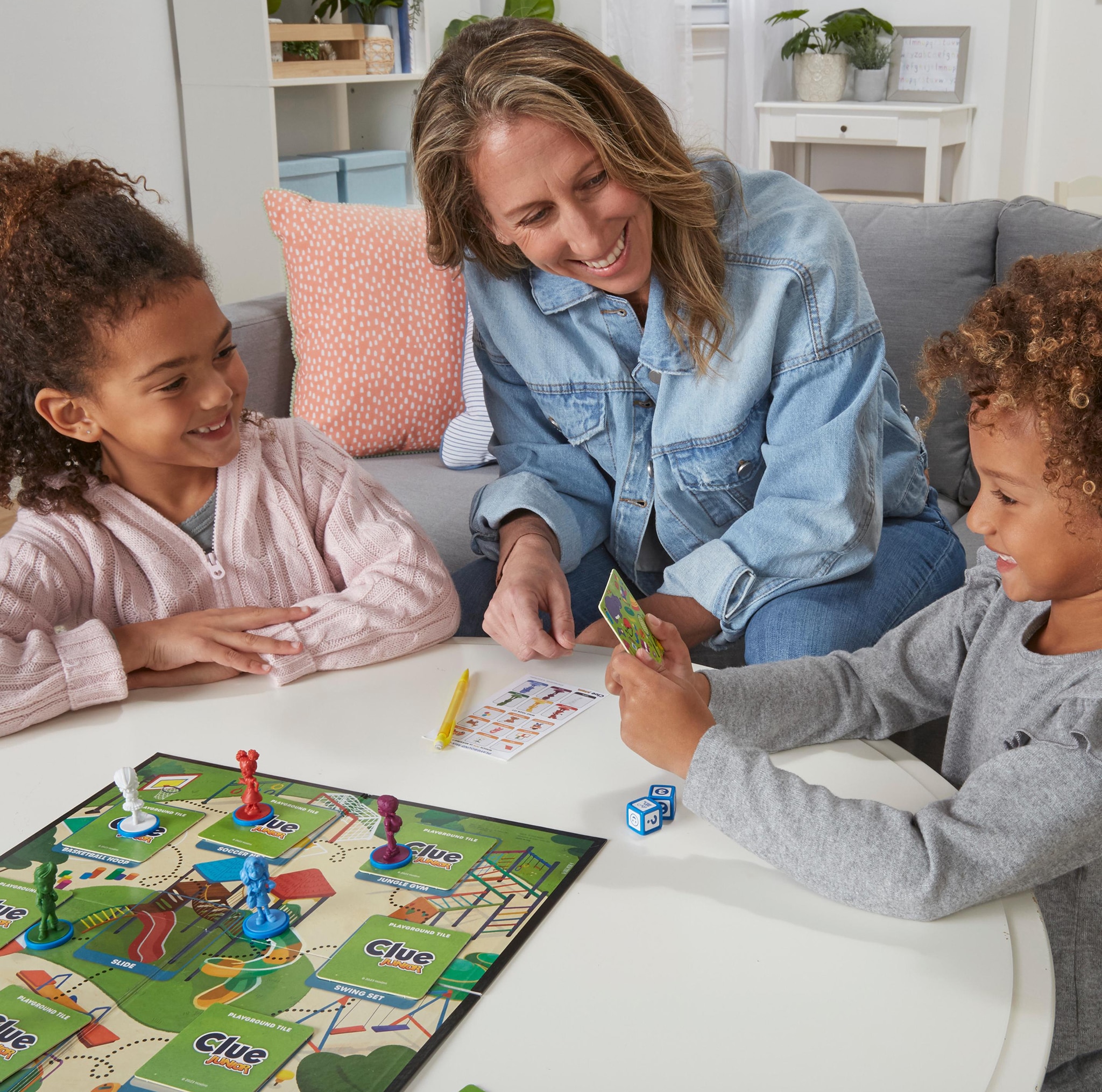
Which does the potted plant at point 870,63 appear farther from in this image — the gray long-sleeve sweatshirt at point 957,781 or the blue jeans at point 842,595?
the gray long-sleeve sweatshirt at point 957,781

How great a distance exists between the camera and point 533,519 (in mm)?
1593

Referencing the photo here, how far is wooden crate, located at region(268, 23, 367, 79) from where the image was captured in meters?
3.43

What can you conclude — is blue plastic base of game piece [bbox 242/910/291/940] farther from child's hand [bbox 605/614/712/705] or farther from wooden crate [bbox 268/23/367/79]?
wooden crate [bbox 268/23/367/79]

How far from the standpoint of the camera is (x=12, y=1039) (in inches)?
28.6

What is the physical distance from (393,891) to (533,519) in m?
0.80

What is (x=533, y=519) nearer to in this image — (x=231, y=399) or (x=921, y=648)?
(x=231, y=399)

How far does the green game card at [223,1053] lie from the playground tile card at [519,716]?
35 centimetres

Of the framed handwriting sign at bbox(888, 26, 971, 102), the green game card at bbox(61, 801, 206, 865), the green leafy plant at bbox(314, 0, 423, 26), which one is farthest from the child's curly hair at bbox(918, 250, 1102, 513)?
the framed handwriting sign at bbox(888, 26, 971, 102)

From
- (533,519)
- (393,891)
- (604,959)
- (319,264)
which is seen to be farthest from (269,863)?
(319,264)

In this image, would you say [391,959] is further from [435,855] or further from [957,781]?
[957,781]

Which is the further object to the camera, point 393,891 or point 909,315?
point 909,315

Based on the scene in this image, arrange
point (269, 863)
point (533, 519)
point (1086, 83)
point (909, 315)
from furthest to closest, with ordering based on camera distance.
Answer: point (1086, 83) < point (909, 315) < point (533, 519) < point (269, 863)

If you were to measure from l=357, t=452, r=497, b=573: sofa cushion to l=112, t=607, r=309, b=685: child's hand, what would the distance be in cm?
80

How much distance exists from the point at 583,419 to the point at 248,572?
21.5 inches
